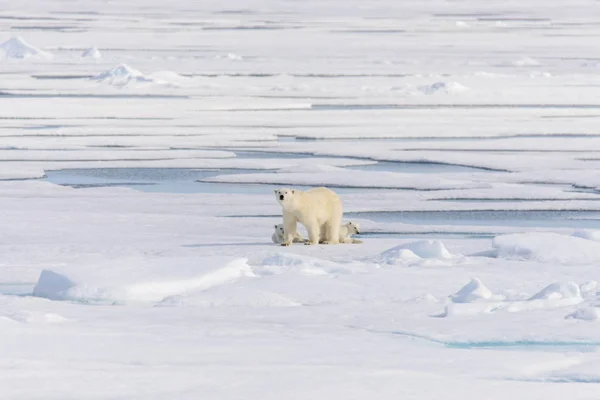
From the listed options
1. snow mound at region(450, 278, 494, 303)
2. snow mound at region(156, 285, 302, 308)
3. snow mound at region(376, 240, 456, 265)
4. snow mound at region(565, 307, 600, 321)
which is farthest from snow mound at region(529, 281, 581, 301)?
snow mound at region(376, 240, 456, 265)

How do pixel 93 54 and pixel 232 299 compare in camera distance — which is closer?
pixel 232 299

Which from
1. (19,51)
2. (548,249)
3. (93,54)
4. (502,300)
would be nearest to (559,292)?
(502,300)

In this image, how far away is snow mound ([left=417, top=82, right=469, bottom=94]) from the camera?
50.4 ft

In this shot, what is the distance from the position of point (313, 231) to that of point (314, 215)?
69mm

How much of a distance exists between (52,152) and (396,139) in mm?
2781

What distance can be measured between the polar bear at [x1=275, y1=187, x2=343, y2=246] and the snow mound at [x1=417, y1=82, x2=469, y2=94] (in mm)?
9561

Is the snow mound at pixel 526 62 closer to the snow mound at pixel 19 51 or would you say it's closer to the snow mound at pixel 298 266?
the snow mound at pixel 19 51

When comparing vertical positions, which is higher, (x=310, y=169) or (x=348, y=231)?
(x=348, y=231)

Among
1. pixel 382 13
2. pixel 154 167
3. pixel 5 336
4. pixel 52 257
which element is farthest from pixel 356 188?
pixel 382 13

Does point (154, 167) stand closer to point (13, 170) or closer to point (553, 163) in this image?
point (13, 170)

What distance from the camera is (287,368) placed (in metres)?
3.38

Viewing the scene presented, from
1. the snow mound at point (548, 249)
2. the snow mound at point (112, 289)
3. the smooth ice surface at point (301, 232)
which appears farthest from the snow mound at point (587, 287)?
the snow mound at point (112, 289)

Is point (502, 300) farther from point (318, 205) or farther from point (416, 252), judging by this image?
point (318, 205)

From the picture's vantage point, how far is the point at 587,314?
403 cm
